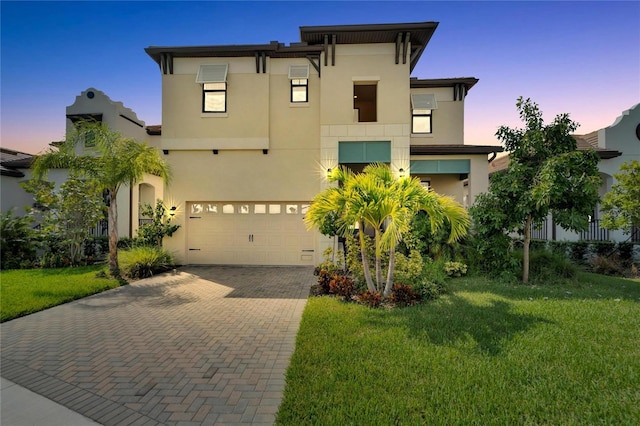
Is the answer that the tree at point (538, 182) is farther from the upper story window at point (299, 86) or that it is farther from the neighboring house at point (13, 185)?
the neighboring house at point (13, 185)

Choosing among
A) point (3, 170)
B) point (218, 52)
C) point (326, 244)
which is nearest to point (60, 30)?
point (218, 52)

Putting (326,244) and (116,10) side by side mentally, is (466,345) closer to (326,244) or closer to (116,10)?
(326,244)

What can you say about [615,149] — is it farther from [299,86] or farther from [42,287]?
[42,287]

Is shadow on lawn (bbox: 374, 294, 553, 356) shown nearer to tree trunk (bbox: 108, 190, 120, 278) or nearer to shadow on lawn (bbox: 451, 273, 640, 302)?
shadow on lawn (bbox: 451, 273, 640, 302)

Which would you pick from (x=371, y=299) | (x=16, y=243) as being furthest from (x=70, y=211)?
(x=371, y=299)

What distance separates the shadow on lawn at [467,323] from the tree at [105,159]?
9.28 m

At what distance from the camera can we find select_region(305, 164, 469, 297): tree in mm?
6004

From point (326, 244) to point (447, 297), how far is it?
5.42 m

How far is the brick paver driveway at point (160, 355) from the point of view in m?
3.27

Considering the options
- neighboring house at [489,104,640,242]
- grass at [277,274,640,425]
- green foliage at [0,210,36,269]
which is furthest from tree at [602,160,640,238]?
green foliage at [0,210,36,269]

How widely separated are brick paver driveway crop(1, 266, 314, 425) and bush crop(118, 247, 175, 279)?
82.5 inches

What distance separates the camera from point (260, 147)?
39.8ft

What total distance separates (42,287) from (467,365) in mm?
10953

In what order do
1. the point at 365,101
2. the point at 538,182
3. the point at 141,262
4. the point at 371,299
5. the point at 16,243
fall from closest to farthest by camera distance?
1. the point at 371,299
2. the point at 538,182
3. the point at 141,262
4. the point at 16,243
5. the point at 365,101
